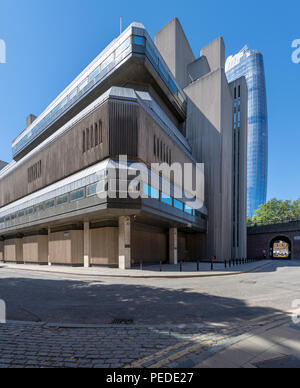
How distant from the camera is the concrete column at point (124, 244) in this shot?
2211 centimetres

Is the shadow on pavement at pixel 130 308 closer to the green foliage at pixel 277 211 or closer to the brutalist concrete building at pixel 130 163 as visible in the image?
the brutalist concrete building at pixel 130 163

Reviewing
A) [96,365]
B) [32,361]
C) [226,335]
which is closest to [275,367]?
[226,335]

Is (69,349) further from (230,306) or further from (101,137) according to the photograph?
(101,137)

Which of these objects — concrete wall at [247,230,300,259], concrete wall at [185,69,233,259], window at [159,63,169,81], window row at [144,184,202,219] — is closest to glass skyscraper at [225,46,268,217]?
concrete wall at [247,230,300,259]

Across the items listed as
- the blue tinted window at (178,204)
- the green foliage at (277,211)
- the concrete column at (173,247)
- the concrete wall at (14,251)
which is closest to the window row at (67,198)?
the concrete wall at (14,251)

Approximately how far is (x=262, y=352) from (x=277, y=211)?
7486 cm

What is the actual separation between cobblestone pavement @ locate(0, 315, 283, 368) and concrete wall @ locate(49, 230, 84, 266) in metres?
21.8

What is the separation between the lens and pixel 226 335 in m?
5.12

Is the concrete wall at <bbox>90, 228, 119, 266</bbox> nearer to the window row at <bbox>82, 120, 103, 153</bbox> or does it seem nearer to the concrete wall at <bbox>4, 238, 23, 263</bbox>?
the window row at <bbox>82, 120, 103, 153</bbox>

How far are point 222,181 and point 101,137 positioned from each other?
2331 cm

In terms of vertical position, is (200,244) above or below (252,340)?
below

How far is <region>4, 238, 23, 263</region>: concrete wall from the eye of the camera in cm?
3912

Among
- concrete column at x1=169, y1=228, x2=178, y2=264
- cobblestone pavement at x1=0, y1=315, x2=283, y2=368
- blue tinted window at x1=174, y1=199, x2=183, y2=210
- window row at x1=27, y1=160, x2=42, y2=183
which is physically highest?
window row at x1=27, y1=160, x2=42, y2=183

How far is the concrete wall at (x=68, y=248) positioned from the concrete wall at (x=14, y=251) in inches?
491
